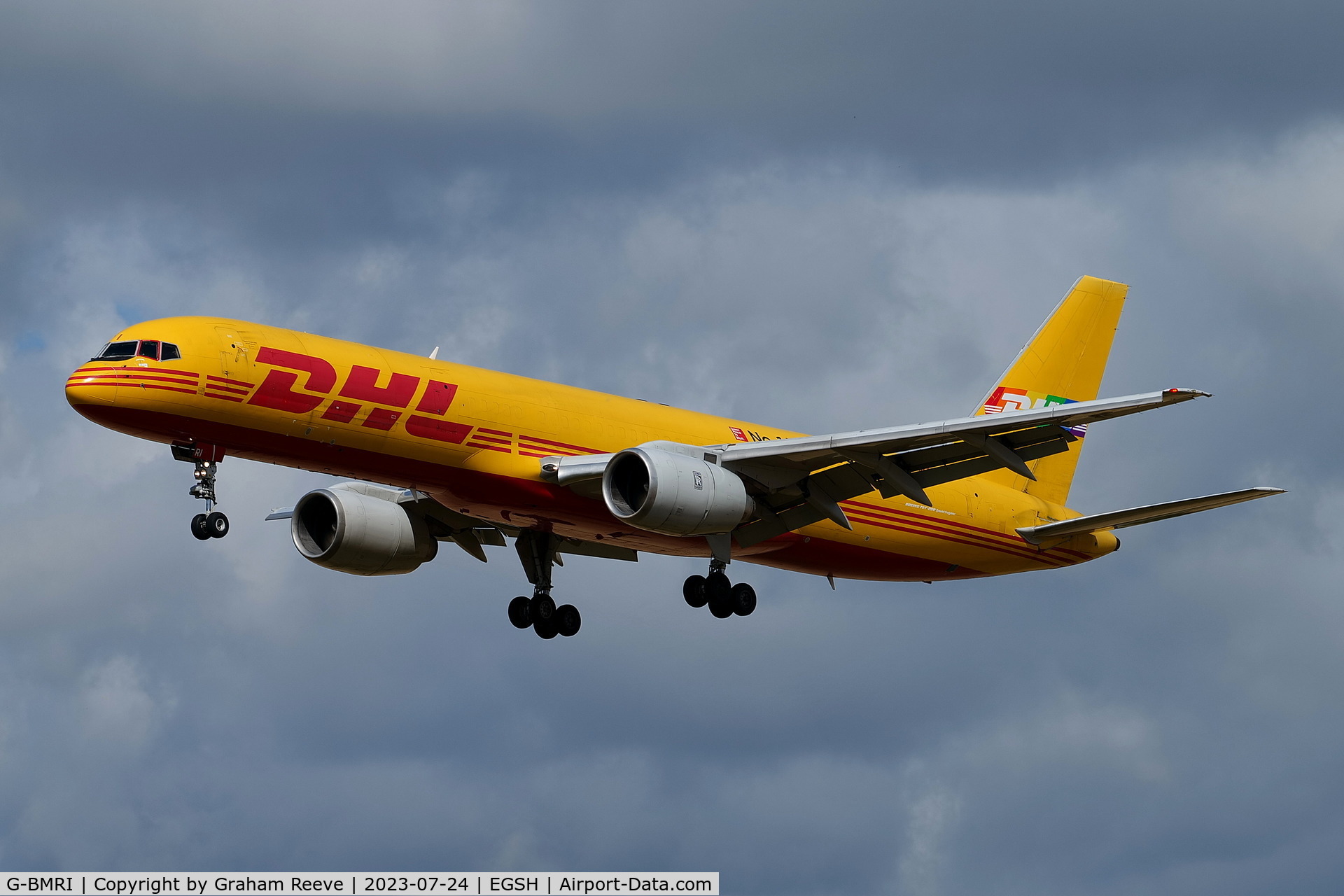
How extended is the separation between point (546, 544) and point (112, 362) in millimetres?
14223

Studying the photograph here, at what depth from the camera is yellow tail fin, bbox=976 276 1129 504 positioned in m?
49.7

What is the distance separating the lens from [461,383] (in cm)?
3825

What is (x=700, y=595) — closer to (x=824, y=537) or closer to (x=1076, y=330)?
(x=824, y=537)

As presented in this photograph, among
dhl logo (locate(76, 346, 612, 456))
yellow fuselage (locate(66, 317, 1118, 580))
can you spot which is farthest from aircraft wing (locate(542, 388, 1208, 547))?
dhl logo (locate(76, 346, 612, 456))

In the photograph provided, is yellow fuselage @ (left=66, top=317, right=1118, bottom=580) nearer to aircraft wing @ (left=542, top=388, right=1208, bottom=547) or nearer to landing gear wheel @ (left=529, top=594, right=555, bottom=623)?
aircraft wing @ (left=542, top=388, right=1208, bottom=547)

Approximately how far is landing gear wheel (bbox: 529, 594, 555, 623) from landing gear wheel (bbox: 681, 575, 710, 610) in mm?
4976

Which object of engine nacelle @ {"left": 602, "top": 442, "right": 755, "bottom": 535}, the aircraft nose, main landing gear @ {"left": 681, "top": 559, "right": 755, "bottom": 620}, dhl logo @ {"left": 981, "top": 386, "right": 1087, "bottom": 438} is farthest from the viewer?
dhl logo @ {"left": 981, "top": 386, "right": 1087, "bottom": 438}

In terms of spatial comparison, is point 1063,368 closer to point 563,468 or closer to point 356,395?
point 563,468

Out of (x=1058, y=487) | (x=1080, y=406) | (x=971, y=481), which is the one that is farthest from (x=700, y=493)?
(x=1058, y=487)

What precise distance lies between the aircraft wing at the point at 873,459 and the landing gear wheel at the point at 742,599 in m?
1.58

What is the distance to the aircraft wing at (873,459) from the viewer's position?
119 feet

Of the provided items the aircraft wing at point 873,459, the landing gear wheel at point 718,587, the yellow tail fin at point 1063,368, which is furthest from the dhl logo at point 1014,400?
the landing gear wheel at point 718,587

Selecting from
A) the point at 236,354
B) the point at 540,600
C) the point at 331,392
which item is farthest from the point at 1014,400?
the point at 236,354

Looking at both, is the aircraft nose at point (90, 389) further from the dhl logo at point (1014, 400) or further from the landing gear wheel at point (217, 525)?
the dhl logo at point (1014, 400)
